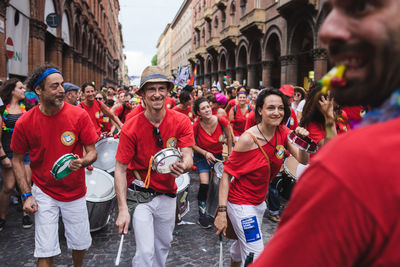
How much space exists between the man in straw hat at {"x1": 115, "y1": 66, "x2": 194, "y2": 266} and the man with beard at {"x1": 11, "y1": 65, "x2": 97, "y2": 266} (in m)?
0.54

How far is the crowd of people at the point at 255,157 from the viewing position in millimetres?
756

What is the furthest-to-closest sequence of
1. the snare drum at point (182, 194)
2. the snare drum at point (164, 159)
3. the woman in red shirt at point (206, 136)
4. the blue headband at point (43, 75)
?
the woman in red shirt at point (206, 136)
the snare drum at point (182, 194)
the blue headband at point (43, 75)
the snare drum at point (164, 159)

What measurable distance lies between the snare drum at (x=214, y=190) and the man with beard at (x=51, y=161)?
2126 mm

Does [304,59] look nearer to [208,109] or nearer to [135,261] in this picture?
[208,109]

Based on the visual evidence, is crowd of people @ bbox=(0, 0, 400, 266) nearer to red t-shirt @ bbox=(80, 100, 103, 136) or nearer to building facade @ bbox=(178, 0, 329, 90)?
red t-shirt @ bbox=(80, 100, 103, 136)

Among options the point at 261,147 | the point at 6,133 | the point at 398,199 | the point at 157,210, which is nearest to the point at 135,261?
the point at 157,210

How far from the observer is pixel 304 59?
2592cm

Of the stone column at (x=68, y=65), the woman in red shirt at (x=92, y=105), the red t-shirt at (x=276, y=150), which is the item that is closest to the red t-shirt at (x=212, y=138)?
the woman in red shirt at (x=92, y=105)

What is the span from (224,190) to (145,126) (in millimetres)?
976

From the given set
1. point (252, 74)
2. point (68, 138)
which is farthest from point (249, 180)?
point (252, 74)

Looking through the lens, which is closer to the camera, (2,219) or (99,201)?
(99,201)

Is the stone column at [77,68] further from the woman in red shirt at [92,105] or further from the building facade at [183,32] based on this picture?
the building facade at [183,32]

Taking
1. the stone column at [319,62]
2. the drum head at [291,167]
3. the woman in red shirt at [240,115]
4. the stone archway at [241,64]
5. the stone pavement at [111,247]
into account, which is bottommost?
the stone pavement at [111,247]

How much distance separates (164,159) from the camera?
9.89 ft
